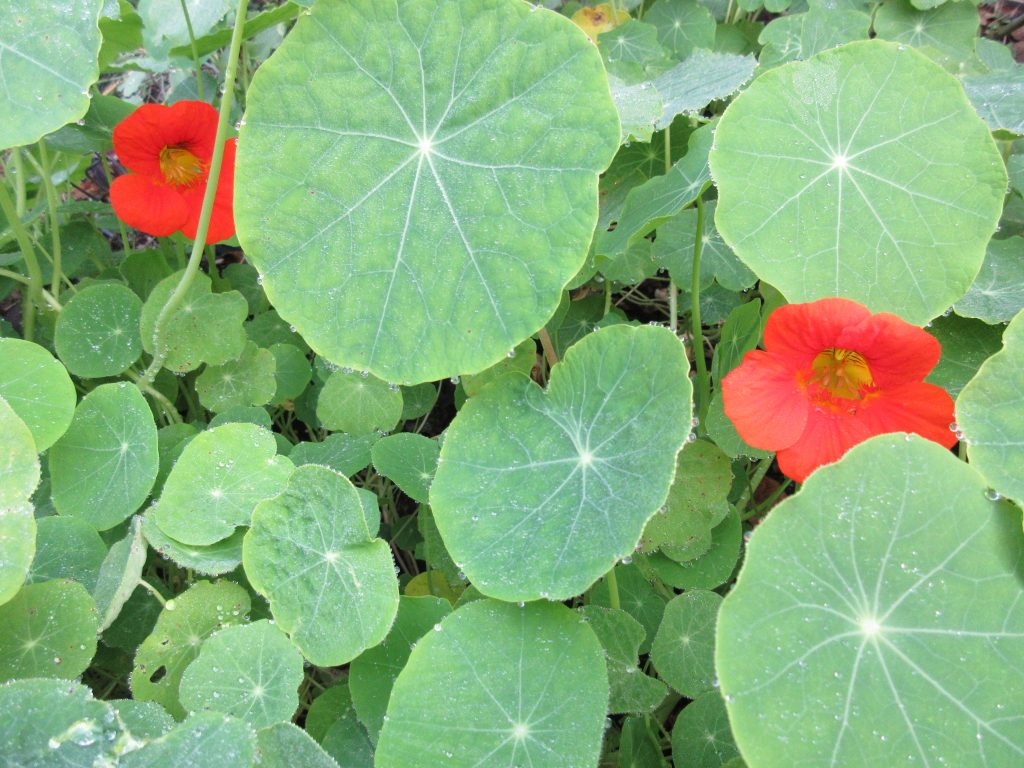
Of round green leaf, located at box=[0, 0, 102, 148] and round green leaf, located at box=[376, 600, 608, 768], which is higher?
round green leaf, located at box=[0, 0, 102, 148]

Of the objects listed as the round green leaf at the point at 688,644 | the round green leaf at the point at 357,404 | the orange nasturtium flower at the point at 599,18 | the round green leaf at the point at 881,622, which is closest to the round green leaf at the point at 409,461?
the round green leaf at the point at 357,404

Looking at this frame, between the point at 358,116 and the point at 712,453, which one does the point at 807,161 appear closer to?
the point at 712,453

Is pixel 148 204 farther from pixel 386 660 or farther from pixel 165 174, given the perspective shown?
pixel 386 660

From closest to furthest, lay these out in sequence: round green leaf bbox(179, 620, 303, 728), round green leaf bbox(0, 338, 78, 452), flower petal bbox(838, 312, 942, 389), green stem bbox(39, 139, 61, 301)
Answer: flower petal bbox(838, 312, 942, 389)
round green leaf bbox(179, 620, 303, 728)
round green leaf bbox(0, 338, 78, 452)
green stem bbox(39, 139, 61, 301)

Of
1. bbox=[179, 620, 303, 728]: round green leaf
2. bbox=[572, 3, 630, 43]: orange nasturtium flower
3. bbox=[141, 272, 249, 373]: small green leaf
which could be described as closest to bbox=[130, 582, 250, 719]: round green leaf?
bbox=[179, 620, 303, 728]: round green leaf

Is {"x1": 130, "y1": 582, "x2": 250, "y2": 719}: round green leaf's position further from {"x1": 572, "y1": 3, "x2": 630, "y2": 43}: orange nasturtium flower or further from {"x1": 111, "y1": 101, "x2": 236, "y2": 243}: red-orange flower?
{"x1": 572, "y1": 3, "x2": 630, "y2": 43}: orange nasturtium flower

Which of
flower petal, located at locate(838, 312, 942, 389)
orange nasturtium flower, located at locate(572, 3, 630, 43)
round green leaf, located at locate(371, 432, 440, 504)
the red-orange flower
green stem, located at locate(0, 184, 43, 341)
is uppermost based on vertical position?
orange nasturtium flower, located at locate(572, 3, 630, 43)

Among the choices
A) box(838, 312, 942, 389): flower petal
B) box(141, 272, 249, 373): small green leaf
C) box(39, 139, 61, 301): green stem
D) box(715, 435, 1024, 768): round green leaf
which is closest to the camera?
box(715, 435, 1024, 768): round green leaf
